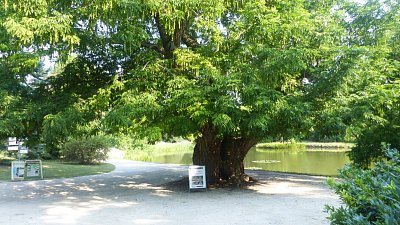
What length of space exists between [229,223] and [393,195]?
528cm

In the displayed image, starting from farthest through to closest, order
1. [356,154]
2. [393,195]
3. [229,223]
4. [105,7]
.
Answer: [356,154] → [105,7] → [229,223] → [393,195]

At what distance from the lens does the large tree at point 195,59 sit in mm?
8766

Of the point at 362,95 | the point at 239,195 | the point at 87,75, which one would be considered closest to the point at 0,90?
the point at 87,75

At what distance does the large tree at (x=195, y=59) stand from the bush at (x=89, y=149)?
13741 mm

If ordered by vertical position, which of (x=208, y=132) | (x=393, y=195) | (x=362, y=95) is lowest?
(x=393, y=195)

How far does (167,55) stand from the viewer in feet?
38.3

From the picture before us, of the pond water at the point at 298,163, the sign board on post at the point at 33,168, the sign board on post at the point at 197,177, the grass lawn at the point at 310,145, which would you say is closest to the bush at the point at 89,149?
the pond water at the point at 298,163

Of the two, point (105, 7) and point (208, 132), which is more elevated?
point (105, 7)

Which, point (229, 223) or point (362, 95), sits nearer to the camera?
point (229, 223)

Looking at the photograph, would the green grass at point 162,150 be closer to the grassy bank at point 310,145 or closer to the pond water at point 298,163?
the pond water at point 298,163

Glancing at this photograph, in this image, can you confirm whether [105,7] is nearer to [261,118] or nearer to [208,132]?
[261,118]

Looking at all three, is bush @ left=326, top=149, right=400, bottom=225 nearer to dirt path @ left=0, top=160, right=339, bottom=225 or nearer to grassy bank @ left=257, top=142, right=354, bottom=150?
dirt path @ left=0, top=160, right=339, bottom=225

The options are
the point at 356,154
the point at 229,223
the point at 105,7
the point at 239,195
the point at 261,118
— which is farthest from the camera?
the point at 356,154

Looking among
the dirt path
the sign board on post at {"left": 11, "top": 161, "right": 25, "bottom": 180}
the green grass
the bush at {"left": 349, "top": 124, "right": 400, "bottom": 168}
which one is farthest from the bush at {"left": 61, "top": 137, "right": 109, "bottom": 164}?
the bush at {"left": 349, "top": 124, "right": 400, "bottom": 168}
